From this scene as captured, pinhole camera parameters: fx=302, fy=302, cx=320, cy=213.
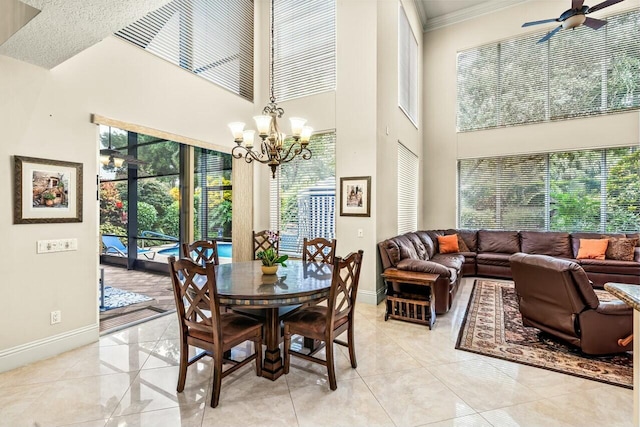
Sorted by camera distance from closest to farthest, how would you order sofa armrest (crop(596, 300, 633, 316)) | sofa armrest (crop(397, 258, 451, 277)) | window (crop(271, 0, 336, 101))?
sofa armrest (crop(596, 300, 633, 316))
sofa armrest (crop(397, 258, 451, 277))
window (crop(271, 0, 336, 101))

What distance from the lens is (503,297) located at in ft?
15.1

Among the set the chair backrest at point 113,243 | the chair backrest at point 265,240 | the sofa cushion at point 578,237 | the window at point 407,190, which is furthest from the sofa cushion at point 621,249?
the chair backrest at point 113,243

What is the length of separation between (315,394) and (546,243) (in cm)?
575

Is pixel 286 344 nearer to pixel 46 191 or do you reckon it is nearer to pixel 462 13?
pixel 46 191

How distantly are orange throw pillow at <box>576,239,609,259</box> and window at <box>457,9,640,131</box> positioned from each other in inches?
98.3

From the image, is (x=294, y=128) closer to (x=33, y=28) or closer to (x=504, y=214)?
(x=33, y=28)

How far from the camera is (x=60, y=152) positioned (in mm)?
2822

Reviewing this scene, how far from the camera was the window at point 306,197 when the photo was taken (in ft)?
15.8

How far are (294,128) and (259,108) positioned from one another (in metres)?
2.73

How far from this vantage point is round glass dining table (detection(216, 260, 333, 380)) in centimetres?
208

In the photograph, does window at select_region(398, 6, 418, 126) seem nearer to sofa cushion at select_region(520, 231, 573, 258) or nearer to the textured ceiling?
sofa cushion at select_region(520, 231, 573, 258)

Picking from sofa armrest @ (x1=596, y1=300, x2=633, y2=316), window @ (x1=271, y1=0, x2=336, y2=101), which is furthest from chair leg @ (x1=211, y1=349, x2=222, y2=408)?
window @ (x1=271, y1=0, x2=336, y2=101)

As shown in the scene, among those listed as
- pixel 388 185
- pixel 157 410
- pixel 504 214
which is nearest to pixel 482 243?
pixel 504 214

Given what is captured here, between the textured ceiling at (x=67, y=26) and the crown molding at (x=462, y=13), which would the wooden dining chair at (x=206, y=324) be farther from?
the crown molding at (x=462, y=13)
